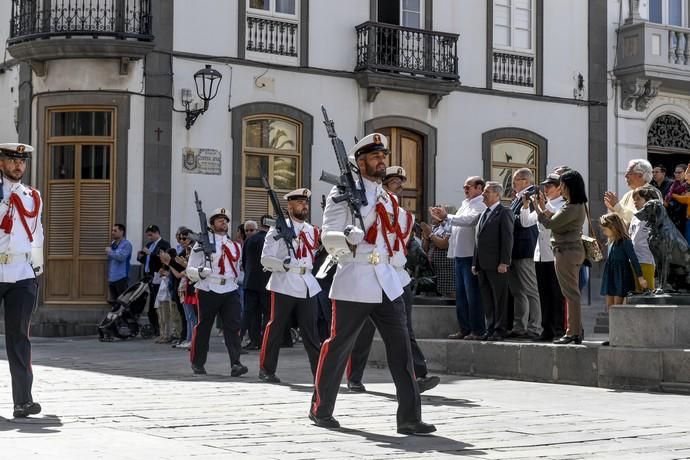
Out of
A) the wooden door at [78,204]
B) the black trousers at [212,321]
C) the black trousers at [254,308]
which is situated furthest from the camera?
the wooden door at [78,204]

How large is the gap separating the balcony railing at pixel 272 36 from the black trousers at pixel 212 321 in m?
10.8

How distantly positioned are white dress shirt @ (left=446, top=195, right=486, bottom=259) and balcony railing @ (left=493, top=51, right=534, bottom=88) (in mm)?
13421

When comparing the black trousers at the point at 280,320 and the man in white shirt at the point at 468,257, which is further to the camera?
the man in white shirt at the point at 468,257

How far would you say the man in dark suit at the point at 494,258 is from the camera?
13.2 metres

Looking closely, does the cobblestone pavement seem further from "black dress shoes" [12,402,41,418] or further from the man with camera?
the man with camera

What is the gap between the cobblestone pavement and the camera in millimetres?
7574

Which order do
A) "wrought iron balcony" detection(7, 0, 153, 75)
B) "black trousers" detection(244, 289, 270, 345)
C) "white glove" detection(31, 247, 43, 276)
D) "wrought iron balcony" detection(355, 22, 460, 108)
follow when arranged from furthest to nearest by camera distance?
1. "wrought iron balcony" detection(355, 22, 460, 108)
2. "wrought iron balcony" detection(7, 0, 153, 75)
3. "black trousers" detection(244, 289, 270, 345)
4. "white glove" detection(31, 247, 43, 276)

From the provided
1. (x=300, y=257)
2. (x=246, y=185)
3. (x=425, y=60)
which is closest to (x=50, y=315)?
(x=246, y=185)

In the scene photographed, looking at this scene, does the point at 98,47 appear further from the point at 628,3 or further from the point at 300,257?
the point at 628,3

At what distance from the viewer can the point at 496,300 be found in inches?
531

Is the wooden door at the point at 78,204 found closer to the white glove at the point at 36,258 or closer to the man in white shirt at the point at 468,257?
the man in white shirt at the point at 468,257

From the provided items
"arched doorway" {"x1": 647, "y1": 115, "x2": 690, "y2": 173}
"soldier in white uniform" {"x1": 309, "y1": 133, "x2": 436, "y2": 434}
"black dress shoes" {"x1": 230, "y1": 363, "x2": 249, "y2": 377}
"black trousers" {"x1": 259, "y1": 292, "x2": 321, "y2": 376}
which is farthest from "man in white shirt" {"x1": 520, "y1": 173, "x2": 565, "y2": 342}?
"arched doorway" {"x1": 647, "y1": 115, "x2": 690, "y2": 173}

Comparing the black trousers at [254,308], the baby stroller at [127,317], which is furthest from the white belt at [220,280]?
the baby stroller at [127,317]

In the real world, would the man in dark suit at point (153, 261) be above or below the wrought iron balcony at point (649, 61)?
below
